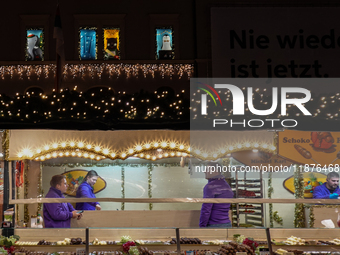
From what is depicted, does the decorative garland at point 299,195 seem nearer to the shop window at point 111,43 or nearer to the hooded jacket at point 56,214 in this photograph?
the hooded jacket at point 56,214

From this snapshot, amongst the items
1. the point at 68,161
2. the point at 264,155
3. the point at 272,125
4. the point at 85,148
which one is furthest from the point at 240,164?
the point at 68,161

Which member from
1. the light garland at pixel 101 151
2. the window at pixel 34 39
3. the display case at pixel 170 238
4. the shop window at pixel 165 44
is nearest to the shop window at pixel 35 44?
the window at pixel 34 39

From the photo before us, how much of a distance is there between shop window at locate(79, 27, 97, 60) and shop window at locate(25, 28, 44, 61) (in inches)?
80.7

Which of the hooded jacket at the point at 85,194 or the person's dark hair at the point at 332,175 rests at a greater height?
the person's dark hair at the point at 332,175

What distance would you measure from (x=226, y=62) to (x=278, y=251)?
5.28m

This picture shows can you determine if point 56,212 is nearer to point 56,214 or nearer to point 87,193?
point 56,214

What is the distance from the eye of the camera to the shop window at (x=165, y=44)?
18.5 m

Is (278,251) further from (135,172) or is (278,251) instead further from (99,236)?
(135,172)

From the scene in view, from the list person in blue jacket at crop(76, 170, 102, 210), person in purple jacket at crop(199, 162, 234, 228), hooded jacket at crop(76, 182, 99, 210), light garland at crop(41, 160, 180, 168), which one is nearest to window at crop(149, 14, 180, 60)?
light garland at crop(41, 160, 180, 168)

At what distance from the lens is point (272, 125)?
294 inches

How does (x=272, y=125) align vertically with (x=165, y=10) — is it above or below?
below

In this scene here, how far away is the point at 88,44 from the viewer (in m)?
18.3

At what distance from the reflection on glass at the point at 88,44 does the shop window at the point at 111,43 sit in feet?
1.88

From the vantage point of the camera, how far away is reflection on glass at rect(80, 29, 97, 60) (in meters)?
18.3
